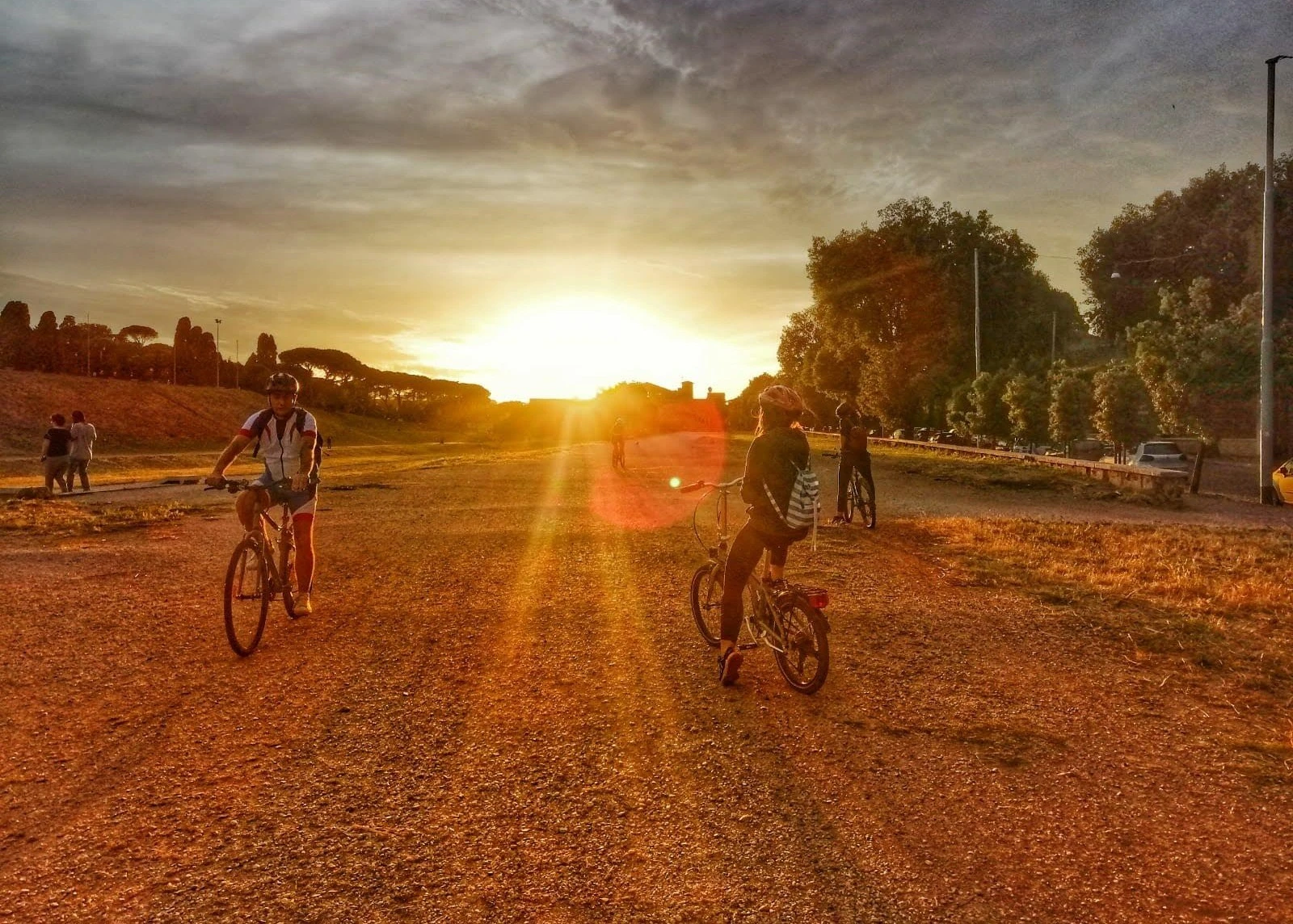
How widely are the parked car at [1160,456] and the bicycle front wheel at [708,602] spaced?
27057mm

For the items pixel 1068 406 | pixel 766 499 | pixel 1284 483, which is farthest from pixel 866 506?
pixel 1068 406

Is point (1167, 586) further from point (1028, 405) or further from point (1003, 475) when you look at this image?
point (1028, 405)

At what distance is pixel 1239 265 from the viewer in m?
39.5

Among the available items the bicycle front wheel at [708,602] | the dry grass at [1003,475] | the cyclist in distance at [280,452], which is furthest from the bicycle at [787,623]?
the dry grass at [1003,475]

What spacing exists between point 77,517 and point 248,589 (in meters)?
12.0

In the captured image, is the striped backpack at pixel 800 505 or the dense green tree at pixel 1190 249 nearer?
the striped backpack at pixel 800 505

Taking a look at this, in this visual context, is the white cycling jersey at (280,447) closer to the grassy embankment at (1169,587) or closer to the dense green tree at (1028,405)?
the grassy embankment at (1169,587)

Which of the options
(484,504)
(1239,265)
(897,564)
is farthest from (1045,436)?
(897,564)

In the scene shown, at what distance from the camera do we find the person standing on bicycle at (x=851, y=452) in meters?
13.7

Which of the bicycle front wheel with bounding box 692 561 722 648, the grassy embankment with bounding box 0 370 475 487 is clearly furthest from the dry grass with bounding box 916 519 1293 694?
the grassy embankment with bounding box 0 370 475 487

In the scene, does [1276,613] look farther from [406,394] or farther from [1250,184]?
[406,394]

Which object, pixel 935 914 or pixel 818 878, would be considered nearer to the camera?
pixel 935 914

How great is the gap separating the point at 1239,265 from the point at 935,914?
45.5m

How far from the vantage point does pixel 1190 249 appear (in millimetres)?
42031
